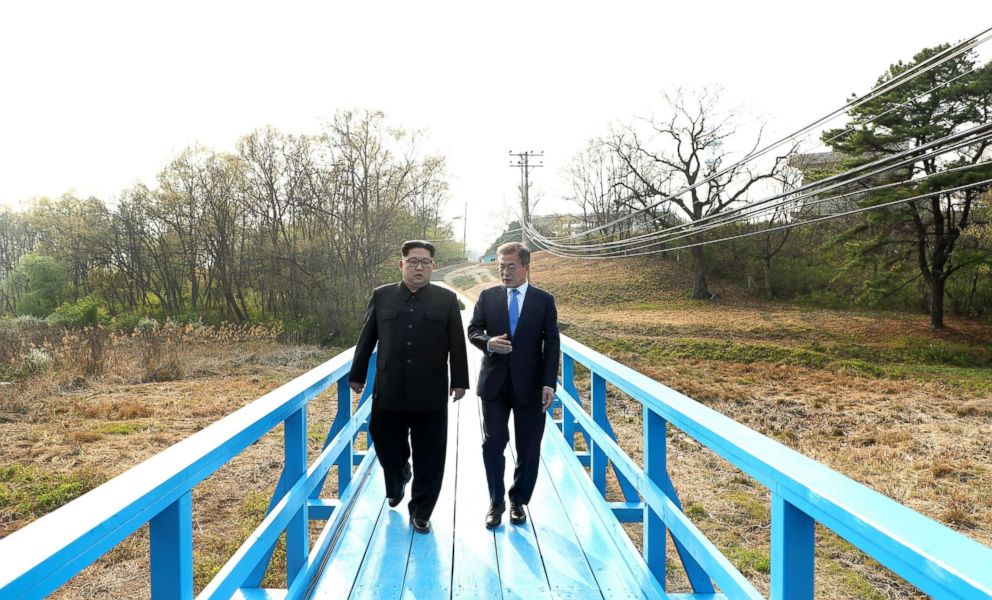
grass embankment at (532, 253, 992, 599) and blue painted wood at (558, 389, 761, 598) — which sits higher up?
blue painted wood at (558, 389, 761, 598)

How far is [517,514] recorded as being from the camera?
11.1 feet

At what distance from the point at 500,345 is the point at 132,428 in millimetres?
8903

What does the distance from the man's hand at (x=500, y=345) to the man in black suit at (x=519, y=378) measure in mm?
146

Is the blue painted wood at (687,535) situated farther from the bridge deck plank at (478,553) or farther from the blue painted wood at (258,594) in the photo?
the blue painted wood at (258,594)

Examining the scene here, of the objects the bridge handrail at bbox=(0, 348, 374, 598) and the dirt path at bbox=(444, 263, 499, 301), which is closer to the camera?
the bridge handrail at bbox=(0, 348, 374, 598)

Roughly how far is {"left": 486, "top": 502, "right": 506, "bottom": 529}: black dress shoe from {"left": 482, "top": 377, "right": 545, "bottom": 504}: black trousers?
3cm

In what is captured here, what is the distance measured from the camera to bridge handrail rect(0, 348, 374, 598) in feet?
3.18

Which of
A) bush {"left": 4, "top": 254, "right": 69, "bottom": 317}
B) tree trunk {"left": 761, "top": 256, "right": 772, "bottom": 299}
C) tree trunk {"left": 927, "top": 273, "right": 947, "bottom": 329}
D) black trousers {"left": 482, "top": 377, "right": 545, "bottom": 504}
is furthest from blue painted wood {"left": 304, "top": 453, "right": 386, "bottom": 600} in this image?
bush {"left": 4, "top": 254, "right": 69, "bottom": 317}

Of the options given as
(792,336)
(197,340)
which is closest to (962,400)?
(792,336)

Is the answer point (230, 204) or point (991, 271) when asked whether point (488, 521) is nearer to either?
point (991, 271)

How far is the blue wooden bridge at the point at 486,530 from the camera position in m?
1.03

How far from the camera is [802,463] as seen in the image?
1.45 metres

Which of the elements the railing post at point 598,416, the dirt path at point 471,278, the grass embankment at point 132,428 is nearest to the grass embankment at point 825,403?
the railing post at point 598,416

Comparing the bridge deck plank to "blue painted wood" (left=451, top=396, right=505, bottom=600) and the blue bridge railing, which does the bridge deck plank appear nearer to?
"blue painted wood" (left=451, top=396, right=505, bottom=600)
